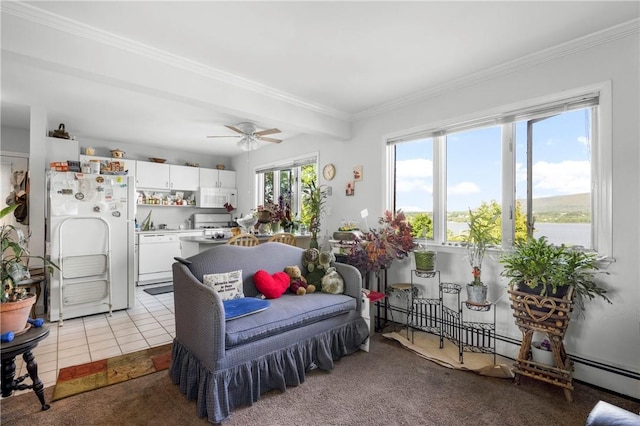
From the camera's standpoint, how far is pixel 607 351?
228 cm

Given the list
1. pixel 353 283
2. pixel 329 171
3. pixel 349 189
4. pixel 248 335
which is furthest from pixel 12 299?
pixel 329 171

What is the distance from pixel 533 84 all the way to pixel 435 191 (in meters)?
1.27

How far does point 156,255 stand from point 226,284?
376 cm

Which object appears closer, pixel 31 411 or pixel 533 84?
pixel 31 411

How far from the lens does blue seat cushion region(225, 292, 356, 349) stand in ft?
6.72

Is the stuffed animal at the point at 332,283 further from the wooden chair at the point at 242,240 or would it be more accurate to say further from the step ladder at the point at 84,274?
the step ladder at the point at 84,274

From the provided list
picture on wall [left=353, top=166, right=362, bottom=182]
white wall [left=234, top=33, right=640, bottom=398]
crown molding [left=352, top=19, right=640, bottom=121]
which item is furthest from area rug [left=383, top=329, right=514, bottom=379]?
crown molding [left=352, top=19, right=640, bottom=121]

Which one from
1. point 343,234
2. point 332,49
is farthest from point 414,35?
point 343,234

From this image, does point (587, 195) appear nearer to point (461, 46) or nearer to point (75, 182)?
point (461, 46)

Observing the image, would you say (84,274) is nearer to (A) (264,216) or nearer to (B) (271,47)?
(A) (264,216)

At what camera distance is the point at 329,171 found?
14.6ft

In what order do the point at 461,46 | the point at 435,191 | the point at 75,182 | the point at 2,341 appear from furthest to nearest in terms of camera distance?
the point at 75,182
the point at 435,191
the point at 461,46
the point at 2,341

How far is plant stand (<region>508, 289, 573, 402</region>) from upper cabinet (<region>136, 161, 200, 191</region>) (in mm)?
5817

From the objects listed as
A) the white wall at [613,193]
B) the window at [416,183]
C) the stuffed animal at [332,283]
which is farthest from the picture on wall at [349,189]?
the stuffed animal at [332,283]
